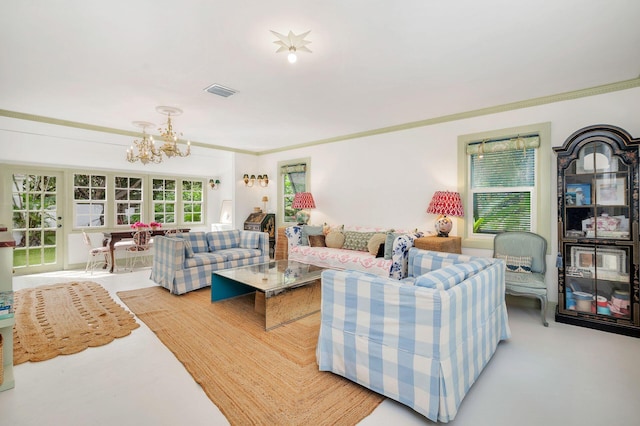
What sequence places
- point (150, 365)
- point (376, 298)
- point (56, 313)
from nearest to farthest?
1. point (376, 298)
2. point (150, 365)
3. point (56, 313)

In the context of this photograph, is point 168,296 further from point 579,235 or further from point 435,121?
point 579,235

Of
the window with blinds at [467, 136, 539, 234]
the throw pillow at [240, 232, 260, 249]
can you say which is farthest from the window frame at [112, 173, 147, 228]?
the window with blinds at [467, 136, 539, 234]

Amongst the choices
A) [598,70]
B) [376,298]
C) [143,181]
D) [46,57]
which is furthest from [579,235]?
[143,181]

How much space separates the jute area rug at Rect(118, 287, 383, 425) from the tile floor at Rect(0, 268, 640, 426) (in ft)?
0.38

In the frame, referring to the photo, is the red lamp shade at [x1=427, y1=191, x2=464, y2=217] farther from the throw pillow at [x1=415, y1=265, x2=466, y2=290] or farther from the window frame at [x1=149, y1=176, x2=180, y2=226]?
the window frame at [x1=149, y1=176, x2=180, y2=226]

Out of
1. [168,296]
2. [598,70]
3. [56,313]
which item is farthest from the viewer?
[168,296]

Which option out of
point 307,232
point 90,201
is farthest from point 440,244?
point 90,201

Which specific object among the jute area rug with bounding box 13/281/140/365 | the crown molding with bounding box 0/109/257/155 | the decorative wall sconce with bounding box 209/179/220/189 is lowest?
the jute area rug with bounding box 13/281/140/365

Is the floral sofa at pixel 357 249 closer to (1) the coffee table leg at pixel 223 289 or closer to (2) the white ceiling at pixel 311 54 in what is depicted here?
(1) the coffee table leg at pixel 223 289

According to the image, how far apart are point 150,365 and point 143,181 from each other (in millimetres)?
5395

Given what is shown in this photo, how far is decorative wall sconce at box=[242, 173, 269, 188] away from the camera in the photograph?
7.02 m

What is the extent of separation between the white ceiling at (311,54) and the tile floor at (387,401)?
2.50 m

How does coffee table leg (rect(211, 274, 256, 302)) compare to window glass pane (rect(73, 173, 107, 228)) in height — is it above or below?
below

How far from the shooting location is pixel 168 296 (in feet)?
13.3
